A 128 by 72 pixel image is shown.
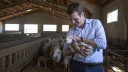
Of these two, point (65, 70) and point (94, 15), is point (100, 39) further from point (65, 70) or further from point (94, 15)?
point (94, 15)

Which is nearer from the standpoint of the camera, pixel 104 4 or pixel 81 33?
pixel 81 33

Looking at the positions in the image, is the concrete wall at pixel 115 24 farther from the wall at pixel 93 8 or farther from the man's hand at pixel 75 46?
the man's hand at pixel 75 46

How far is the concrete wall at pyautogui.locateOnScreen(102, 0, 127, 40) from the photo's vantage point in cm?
745

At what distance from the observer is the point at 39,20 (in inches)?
909

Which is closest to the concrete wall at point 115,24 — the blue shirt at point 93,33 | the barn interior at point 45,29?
the barn interior at point 45,29

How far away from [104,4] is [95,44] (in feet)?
36.1

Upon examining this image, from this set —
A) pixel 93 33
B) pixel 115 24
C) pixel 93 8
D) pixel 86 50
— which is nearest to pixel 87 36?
pixel 93 33

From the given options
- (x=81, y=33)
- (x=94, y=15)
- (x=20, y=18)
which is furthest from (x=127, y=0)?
(x=20, y=18)

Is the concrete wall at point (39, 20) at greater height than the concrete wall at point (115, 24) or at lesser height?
greater

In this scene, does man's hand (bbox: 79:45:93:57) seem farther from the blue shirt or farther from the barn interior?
the barn interior

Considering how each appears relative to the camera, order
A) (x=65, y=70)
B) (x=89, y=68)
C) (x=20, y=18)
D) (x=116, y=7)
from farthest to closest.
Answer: (x=20, y=18), (x=116, y=7), (x=65, y=70), (x=89, y=68)

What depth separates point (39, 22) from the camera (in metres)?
23.1

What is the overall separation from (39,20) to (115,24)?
17840mm

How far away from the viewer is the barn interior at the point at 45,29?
3.03m
